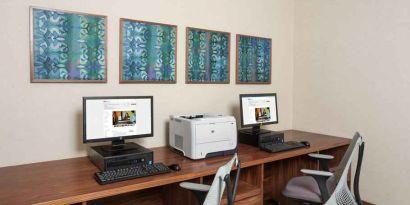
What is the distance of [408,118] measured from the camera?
267 centimetres

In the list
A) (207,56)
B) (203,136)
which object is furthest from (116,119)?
(207,56)

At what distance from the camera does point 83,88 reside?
2279mm

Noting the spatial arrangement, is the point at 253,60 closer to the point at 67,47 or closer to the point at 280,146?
the point at 280,146

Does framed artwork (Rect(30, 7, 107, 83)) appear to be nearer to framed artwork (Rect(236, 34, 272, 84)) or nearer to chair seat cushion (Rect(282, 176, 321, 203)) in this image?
framed artwork (Rect(236, 34, 272, 84))

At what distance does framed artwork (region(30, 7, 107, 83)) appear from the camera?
208 cm

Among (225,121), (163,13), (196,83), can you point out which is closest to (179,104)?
(196,83)

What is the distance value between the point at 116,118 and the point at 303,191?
1.51 metres

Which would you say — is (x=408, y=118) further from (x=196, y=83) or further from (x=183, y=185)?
(x=183, y=185)

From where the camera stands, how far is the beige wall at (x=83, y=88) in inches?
79.4

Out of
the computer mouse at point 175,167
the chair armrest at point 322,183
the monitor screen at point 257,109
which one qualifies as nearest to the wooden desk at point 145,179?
the computer mouse at point 175,167

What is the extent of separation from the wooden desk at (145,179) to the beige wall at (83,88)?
0.16m

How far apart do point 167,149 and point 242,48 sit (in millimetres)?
1355

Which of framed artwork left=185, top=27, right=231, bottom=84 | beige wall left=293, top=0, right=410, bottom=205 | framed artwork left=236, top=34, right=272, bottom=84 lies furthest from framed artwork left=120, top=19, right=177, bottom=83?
beige wall left=293, top=0, right=410, bottom=205

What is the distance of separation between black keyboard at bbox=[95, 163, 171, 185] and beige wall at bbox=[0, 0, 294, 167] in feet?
2.07
